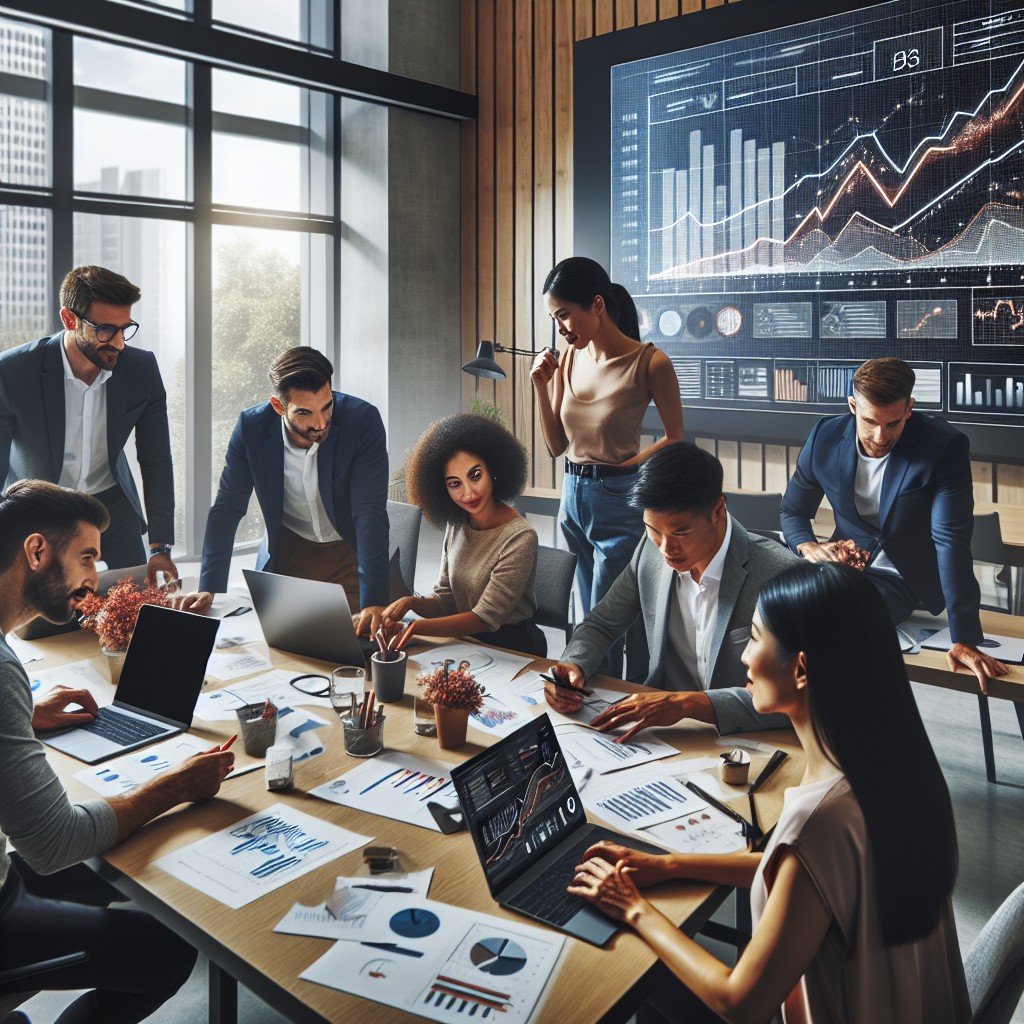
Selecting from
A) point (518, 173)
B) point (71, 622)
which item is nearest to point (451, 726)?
point (71, 622)

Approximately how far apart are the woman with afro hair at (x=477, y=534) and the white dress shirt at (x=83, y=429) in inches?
48.4

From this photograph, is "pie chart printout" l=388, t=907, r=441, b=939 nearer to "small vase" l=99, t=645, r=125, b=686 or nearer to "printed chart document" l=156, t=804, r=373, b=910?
"printed chart document" l=156, t=804, r=373, b=910

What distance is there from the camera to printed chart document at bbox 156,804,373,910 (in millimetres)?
1552

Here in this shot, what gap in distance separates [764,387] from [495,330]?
229cm

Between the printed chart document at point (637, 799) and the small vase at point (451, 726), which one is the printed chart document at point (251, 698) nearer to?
the small vase at point (451, 726)

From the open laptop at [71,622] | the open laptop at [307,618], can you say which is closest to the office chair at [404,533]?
the open laptop at [71,622]

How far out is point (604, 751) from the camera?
2055 mm

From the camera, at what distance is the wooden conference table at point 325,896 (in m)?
1.29

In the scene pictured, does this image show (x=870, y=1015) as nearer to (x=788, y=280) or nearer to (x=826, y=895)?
(x=826, y=895)

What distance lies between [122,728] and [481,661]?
946 mm

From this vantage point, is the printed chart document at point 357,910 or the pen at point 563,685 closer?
the printed chart document at point 357,910

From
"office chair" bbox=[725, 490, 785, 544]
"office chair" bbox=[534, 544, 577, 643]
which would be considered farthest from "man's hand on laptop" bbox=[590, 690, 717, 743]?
"office chair" bbox=[725, 490, 785, 544]

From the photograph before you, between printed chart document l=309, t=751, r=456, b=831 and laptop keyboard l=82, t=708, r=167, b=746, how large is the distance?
0.53 m

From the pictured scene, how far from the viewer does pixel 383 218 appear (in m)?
6.88
